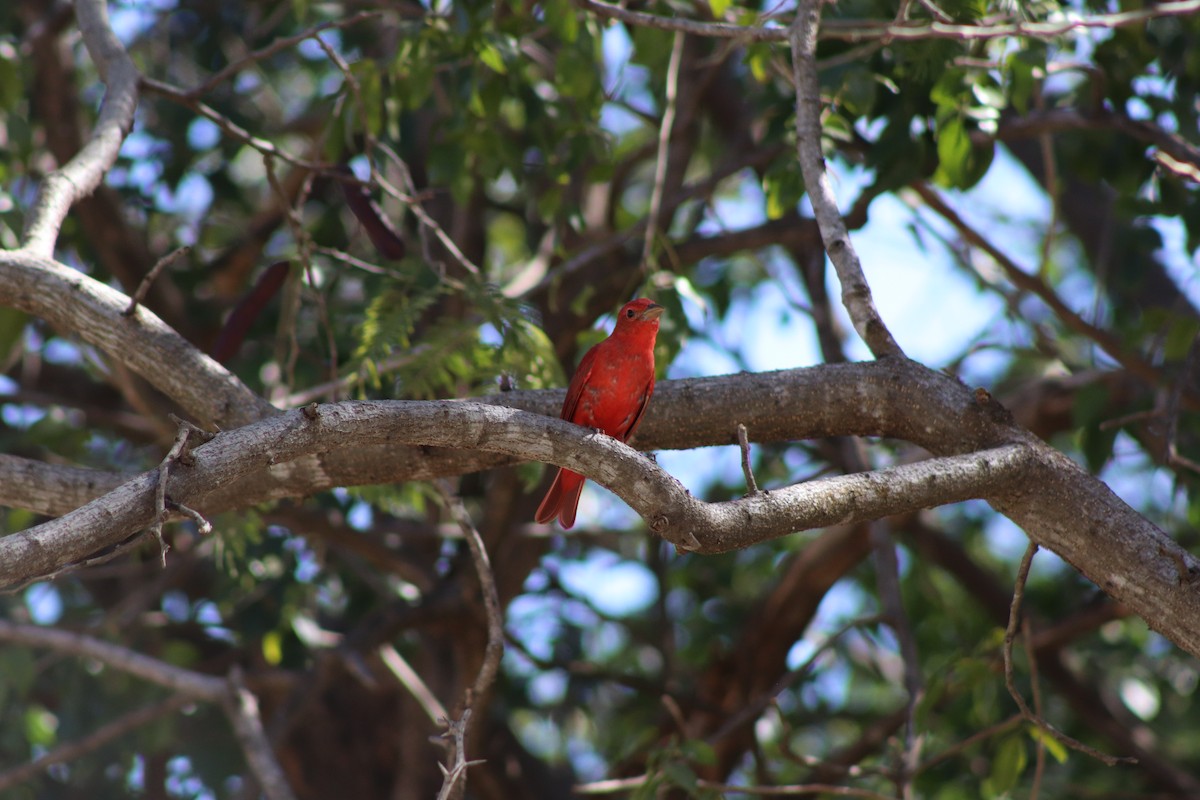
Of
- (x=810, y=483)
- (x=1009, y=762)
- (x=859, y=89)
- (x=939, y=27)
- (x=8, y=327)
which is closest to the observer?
(x=810, y=483)

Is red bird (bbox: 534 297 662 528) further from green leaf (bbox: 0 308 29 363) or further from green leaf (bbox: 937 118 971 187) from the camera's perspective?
green leaf (bbox: 0 308 29 363)

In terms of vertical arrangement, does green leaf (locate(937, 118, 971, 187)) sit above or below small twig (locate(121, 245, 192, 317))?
above

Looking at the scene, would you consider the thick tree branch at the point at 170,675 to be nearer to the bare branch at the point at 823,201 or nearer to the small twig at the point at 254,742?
the small twig at the point at 254,742

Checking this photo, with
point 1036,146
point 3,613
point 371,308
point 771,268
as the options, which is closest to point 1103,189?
point 1036,146

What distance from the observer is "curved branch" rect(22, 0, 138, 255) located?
10.3 ft

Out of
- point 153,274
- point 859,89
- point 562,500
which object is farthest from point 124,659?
point 859,89

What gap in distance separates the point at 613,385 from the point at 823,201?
112cm

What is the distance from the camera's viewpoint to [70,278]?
9.55ft

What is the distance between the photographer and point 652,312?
13.4 feet

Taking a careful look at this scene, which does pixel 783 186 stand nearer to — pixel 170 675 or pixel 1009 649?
pixel 1009 649

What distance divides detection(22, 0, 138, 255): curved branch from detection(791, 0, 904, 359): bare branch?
6.62 ft

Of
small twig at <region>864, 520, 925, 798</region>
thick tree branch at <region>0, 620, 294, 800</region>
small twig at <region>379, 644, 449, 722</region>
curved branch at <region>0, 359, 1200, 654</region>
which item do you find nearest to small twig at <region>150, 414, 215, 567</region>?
curved branch at <region>0, 359, 1200, 654</region>

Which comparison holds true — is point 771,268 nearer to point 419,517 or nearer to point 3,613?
point 419,517

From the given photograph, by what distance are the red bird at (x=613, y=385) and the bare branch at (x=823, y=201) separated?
903 mm
